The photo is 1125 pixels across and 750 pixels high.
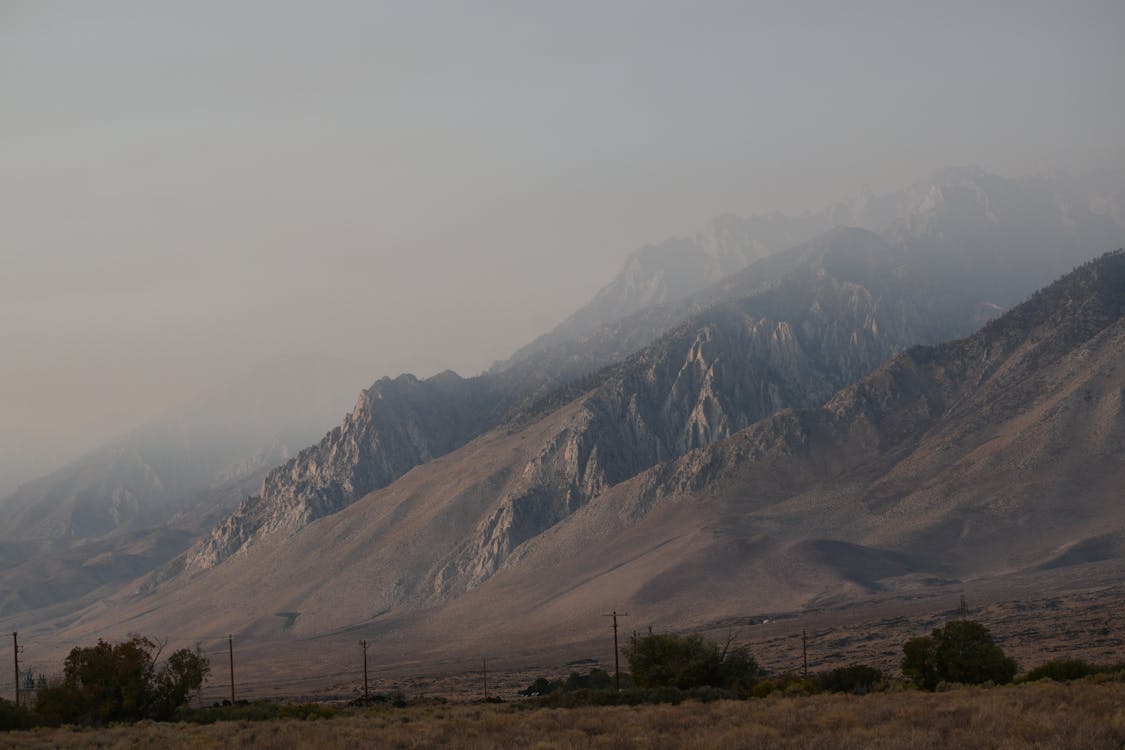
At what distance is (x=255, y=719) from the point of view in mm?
50312

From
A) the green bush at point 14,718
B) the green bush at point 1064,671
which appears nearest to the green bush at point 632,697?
the green bush at point 1064,671

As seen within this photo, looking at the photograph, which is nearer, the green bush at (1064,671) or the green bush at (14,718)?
the green bush at (14,718)

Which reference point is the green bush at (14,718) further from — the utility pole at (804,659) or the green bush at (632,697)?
the utility pole at (804,659)

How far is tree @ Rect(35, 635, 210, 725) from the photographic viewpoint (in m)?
55.5

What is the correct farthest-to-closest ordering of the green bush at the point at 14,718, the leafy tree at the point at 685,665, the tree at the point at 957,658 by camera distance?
the leafy tree at the point at 685,665
the tree at the point at 957,658
the green bush at the point at 14,718

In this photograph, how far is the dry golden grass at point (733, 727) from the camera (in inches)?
1262

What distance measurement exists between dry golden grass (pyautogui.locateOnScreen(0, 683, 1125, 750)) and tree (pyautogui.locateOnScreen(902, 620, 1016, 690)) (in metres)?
17.8

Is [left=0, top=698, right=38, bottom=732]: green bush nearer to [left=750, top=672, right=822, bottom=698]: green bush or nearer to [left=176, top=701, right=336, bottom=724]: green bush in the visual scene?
[left=176, top=701, right=336, bottom=724]: green bush

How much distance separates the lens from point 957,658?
206 ft

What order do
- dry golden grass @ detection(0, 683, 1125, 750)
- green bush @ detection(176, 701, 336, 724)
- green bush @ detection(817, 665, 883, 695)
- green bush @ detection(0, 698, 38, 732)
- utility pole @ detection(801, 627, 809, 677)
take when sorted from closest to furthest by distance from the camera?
dry golden grass @ detection(0, 683, 1125, 750), green bush @ detection(176, 701, 336, 724), green bush @ detection(0, 698, 38, 732), green bush @ detection(817, 665, 883, 695), utility pole @ detection(801, 627, 809, 677)

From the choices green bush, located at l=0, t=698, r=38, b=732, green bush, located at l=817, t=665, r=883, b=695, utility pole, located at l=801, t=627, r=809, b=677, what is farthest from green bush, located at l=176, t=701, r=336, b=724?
utility pole, located at l=801, t=627, r=809, b=677

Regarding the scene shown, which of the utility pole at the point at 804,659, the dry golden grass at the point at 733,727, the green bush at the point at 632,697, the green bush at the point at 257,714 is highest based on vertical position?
the dry golden grass at the point at 733,727

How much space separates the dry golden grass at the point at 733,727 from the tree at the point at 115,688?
909cm

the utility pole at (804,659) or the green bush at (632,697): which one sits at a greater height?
the green bush at (632,697)
